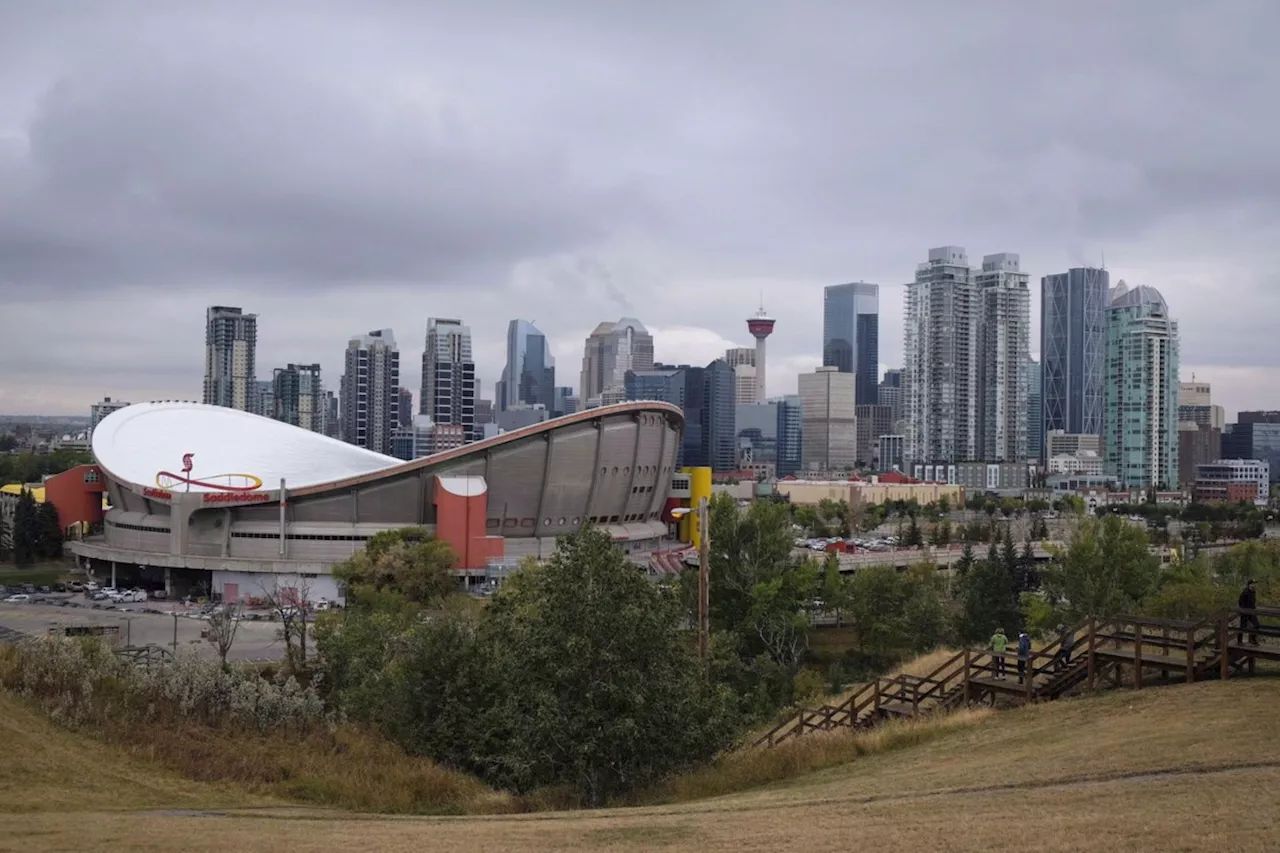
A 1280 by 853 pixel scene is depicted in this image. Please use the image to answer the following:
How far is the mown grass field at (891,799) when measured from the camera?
38.2 feet

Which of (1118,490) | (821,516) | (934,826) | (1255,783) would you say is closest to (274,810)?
(934,826)

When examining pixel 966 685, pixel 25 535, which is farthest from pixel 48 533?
pixel 966 685

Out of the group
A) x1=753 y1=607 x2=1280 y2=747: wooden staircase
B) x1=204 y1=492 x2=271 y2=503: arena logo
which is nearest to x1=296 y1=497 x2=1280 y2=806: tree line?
x1=753 y1=607 x2=1280 y2=747: wooden staircase

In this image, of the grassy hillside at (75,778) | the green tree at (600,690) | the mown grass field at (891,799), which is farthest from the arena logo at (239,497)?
the green tree at (600,690)

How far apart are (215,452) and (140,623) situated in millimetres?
24963

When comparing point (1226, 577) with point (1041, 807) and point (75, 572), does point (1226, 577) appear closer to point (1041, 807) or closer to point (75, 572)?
point (1041, 807)

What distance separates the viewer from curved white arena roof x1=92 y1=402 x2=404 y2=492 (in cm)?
7375

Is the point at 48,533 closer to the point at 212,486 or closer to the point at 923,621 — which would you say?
the point at 212,486

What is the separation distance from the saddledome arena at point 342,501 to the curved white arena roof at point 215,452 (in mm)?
204

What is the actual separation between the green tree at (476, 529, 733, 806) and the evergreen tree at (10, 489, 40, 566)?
248 feet

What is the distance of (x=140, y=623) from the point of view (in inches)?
2242

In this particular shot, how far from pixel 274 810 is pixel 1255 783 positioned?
12944 millimetres

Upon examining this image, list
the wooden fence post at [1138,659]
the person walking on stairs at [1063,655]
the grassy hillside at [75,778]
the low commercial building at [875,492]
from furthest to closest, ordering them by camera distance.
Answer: the low commercial building at [875,492] → the person walking on stairs at [1063,655] → the wooden fence post at [1138,659] → the grassy hillside at [75,778]

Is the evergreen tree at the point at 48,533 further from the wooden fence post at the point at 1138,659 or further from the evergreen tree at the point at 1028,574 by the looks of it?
the wooden fence post at the point at 1138,659
